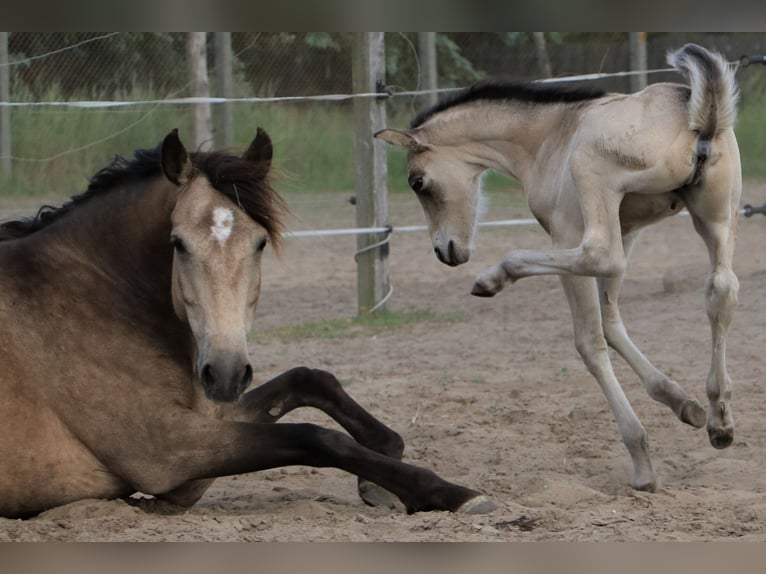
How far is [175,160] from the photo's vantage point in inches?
145

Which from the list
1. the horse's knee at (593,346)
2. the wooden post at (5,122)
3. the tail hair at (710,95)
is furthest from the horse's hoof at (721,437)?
the wooden post at (5,122)

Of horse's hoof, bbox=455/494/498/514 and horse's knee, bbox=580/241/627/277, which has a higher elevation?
horse's knee, bbox=580/241/627/277

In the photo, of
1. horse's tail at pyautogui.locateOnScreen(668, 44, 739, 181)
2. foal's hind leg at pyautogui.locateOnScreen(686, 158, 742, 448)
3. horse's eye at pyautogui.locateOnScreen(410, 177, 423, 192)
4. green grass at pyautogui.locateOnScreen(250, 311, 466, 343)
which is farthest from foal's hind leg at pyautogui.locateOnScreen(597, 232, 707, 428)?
green grass at pyautogui.locateOnScreen(250, 311, 466, 343)

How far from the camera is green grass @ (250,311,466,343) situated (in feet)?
26.2

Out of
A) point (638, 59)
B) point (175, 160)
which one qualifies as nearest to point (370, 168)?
point (175, 160)

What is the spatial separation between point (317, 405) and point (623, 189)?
154cm

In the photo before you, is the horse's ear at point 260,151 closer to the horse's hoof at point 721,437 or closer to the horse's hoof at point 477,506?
the horse's hoof at point 477,506

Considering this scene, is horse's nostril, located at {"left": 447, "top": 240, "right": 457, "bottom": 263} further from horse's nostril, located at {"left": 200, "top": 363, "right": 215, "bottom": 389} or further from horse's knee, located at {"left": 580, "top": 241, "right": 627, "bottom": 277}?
horse's nostril, located at {"left": 200, "top": 363, "right": 215, "bottom": 389}

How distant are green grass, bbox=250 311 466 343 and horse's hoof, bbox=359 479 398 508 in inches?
153

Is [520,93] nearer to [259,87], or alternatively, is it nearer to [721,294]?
[721,294]

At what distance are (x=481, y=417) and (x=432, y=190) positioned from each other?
1.26 m

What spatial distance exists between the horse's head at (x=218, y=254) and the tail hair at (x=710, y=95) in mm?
1729

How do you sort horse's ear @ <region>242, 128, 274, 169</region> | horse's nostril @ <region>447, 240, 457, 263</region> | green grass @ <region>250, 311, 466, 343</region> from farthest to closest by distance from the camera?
green grass @ <region>250, 311, 466, 343</region> → horse's nostril @ <region>447, 240, 457, 263</region> → horse's ear @ <region>242, 128, 274, 169</region>

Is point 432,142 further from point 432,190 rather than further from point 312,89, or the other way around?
point 312,89
